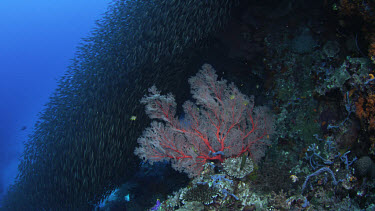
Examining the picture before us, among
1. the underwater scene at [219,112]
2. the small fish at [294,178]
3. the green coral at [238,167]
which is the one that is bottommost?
the small fish at [294,178]

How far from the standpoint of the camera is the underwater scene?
3613 mm

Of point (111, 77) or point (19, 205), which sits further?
point (19, 205)

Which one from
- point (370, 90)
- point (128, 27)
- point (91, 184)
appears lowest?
point (370, 90)

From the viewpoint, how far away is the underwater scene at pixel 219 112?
3613mm

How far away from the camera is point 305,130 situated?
4469mm

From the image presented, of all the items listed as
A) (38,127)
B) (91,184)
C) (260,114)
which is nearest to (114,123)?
(91,184)

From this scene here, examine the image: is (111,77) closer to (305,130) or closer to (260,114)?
(260,114)

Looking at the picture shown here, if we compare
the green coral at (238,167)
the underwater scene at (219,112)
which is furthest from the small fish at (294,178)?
the green coral at (238,167)

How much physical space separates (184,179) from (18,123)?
83.4 metres

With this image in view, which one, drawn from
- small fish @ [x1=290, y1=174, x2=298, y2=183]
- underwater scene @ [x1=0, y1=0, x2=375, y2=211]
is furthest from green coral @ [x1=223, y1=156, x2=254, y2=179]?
small fish @ [x1=290, y1=174, x2=298, y2=183]

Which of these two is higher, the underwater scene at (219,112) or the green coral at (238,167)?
the underwater scene at (219,112)

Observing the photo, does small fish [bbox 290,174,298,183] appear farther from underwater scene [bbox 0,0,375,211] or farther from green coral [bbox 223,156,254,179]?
→ green coral [bbox 223,156,254,179]

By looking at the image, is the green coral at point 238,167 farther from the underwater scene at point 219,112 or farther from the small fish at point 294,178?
the small fish at point 294,178

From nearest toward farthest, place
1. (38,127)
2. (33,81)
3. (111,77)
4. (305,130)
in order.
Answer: (305,130) → (111,77) → (38,127) → (33,81)
